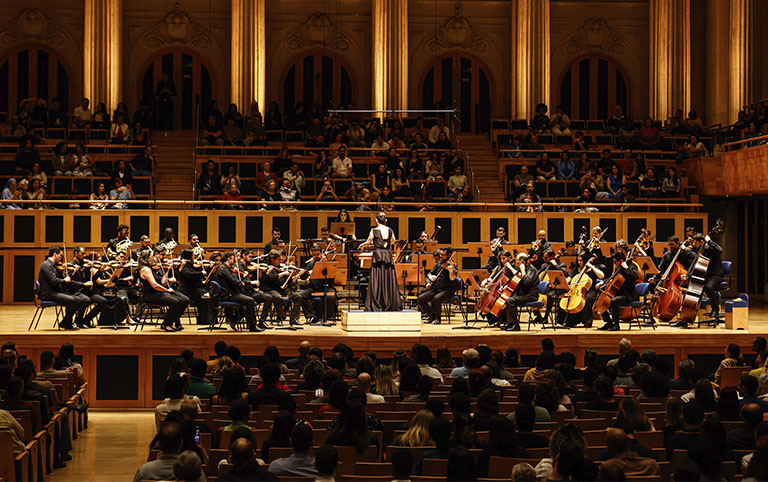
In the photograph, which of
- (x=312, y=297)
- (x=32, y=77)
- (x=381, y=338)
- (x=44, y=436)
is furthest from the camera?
(x=32, y=77)

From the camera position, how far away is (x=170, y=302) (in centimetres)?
1409

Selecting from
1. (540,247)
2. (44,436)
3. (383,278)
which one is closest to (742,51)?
(540,247)

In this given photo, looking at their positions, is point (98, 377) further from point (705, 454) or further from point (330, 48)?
point (330, 48)

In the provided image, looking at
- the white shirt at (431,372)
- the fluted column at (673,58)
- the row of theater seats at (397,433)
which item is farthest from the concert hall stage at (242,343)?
the fluted column at (673,58)

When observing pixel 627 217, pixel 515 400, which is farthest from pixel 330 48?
pixel 515 400

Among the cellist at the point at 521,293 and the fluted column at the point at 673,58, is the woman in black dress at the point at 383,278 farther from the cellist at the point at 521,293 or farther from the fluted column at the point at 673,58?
the fluted column at the point at 673,58

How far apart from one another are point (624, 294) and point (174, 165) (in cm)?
1230

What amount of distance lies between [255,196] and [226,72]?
24.4 feet

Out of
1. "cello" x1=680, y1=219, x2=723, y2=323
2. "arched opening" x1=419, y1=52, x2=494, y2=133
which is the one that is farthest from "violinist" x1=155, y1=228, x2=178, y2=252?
"arched opening" x1=419, y1=52, x2=494, y2=133

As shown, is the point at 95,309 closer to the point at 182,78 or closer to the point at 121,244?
the point at 121,244

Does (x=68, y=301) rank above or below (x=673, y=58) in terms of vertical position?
below

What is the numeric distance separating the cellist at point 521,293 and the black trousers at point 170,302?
15.9 ft

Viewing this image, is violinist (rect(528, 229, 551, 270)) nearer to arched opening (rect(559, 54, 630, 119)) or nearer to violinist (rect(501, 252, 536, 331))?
violinist (rect(501, 252, 536, 331))

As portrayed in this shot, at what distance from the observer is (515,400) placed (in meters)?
8.66
